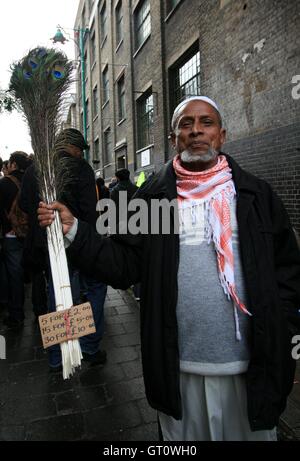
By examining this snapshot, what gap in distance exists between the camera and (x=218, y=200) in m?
1.75

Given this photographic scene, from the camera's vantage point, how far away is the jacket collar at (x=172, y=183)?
69.6 inches

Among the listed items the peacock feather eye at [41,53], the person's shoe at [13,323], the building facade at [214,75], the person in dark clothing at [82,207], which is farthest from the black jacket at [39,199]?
the person's shoe at [13,323]

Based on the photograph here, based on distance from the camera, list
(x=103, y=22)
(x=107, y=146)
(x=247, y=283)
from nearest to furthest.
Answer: (x=247, y=283)
(x=103, y=22)
(x=107, y=146)

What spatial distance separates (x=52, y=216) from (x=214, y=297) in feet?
2.81

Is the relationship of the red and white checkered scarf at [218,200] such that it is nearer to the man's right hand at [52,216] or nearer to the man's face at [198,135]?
the man's face at [198,135]

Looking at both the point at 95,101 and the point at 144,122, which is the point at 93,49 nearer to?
the point at 95,101

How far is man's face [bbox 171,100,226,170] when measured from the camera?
72.9 inches

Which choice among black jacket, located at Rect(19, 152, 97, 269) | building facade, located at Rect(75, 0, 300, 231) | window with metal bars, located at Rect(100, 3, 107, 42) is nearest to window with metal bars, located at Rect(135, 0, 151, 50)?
building facade, located at Rect(75, 0, 300, 231)

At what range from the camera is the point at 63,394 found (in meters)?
3.04

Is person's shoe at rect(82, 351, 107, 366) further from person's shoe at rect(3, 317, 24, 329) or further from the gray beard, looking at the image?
the gray beard

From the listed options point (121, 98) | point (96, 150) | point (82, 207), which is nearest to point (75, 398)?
point (82, 207)

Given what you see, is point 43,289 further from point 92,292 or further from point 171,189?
point 171,189

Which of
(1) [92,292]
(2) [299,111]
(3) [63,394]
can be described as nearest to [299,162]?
(2) [299,111]

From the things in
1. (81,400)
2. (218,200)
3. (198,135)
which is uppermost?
(198,135)
